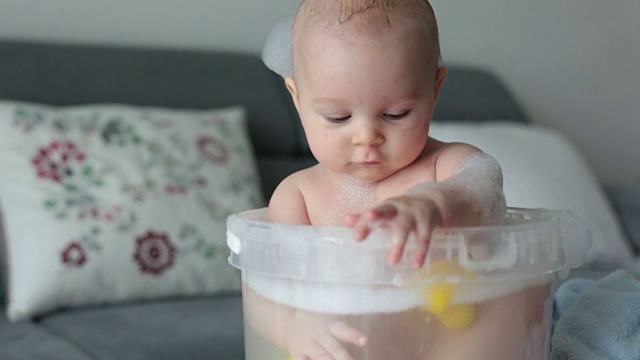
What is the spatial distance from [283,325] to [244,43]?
4.84ft

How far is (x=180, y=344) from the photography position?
1.26 m

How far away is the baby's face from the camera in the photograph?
0.78 m

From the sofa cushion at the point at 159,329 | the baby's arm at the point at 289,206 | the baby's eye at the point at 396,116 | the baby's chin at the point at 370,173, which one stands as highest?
the baby's eye at the point at 396,116

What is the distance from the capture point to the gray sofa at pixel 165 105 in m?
1.27

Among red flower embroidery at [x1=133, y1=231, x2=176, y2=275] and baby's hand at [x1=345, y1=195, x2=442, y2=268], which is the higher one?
baby's hand at [x1=345, y1=195, x2=442, y2=268]

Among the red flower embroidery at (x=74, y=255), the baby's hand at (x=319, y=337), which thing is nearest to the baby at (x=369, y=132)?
the baby's hand at (x=319, y=337)

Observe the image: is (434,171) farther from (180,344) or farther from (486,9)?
(486,9)

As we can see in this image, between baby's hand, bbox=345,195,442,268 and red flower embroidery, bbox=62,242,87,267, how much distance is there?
890 mm

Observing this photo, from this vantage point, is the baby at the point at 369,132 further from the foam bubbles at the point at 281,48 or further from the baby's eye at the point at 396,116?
the foam bubbles at the point at 281,48

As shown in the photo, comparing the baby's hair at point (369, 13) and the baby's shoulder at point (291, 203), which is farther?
the baby's shoulder at point (291, 203)

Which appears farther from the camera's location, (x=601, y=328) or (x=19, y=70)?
(x=19, y=70)

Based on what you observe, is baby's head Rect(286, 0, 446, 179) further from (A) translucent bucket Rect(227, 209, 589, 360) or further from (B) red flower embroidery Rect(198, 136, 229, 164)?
(B) red flower embroidery Rect(198, 136, 229, 164)

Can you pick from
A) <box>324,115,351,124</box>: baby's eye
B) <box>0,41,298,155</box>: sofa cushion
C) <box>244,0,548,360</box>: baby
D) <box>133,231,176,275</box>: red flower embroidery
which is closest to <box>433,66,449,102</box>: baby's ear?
<box>244,0,548,360</box>: baby

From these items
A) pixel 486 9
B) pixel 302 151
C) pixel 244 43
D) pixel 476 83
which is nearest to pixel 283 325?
pixel 302 151
